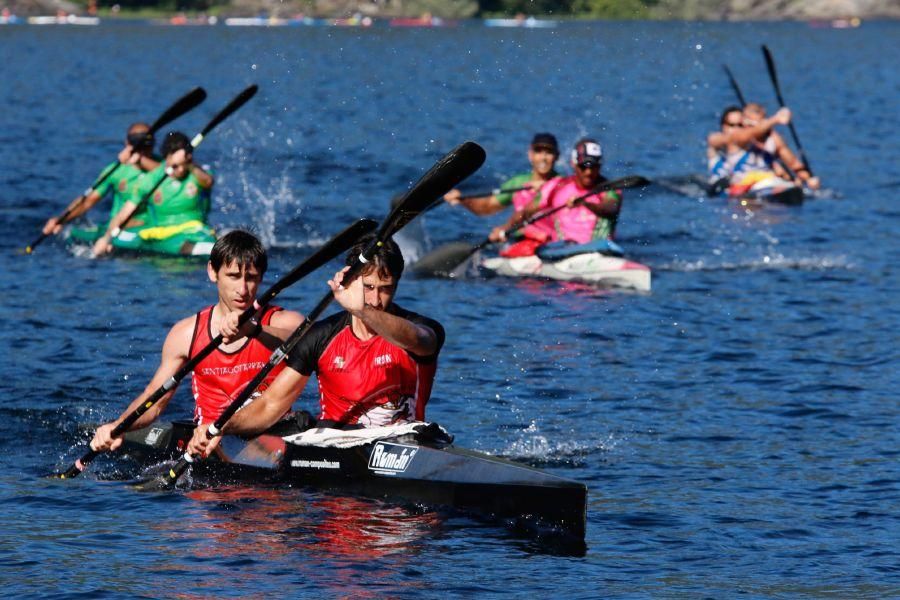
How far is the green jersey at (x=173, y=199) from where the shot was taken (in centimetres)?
1966

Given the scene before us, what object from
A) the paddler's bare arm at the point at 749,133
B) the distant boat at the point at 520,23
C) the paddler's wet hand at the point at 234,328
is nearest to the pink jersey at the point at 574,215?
the paddler's bare arm at the point at 749,133

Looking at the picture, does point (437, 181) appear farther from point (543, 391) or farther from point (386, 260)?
point (543, 391)

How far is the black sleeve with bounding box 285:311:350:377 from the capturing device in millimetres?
9695

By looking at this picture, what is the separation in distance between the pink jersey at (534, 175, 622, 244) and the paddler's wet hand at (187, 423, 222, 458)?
8.63 metres

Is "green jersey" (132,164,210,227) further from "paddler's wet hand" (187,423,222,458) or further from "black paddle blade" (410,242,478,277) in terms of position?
"paddler's wet hand" (187,423,222,458)

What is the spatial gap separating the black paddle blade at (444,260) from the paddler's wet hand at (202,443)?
9157mm

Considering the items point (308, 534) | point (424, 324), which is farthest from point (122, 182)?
point (308, 534)

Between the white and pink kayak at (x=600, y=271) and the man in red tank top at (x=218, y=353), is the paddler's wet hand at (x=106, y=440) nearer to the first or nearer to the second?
the man in red tank top at (x=218, y=353)

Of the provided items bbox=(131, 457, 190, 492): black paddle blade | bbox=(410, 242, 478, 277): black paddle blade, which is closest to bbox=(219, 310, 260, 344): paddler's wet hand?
bbox=(131, 457, 190, 492): black paddle blade

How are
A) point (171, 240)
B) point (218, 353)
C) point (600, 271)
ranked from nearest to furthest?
point (218, 353) < point (600, 271) < point (171, 240)

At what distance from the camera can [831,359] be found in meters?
14.9

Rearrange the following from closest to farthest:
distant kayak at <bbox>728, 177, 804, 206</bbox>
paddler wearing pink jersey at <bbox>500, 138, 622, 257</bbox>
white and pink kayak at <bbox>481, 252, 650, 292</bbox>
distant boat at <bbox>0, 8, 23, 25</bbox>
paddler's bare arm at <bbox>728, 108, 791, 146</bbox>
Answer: paddler wearing pink jersey at <bbox>500, 138, 622, 257</bbox> → white and pink kayak at <bbox>481, 252, 650, 292</bbox> → distant kayak at <bbox>728, 177, 804, 206</bbox> → paddler's bare arm at <bbox>728, 108, 791, 146</bbox> → distant boat at <bbox>0, 8, 23, 25</bbox>

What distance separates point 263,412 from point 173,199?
10.1 m

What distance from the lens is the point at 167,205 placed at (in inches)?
778
